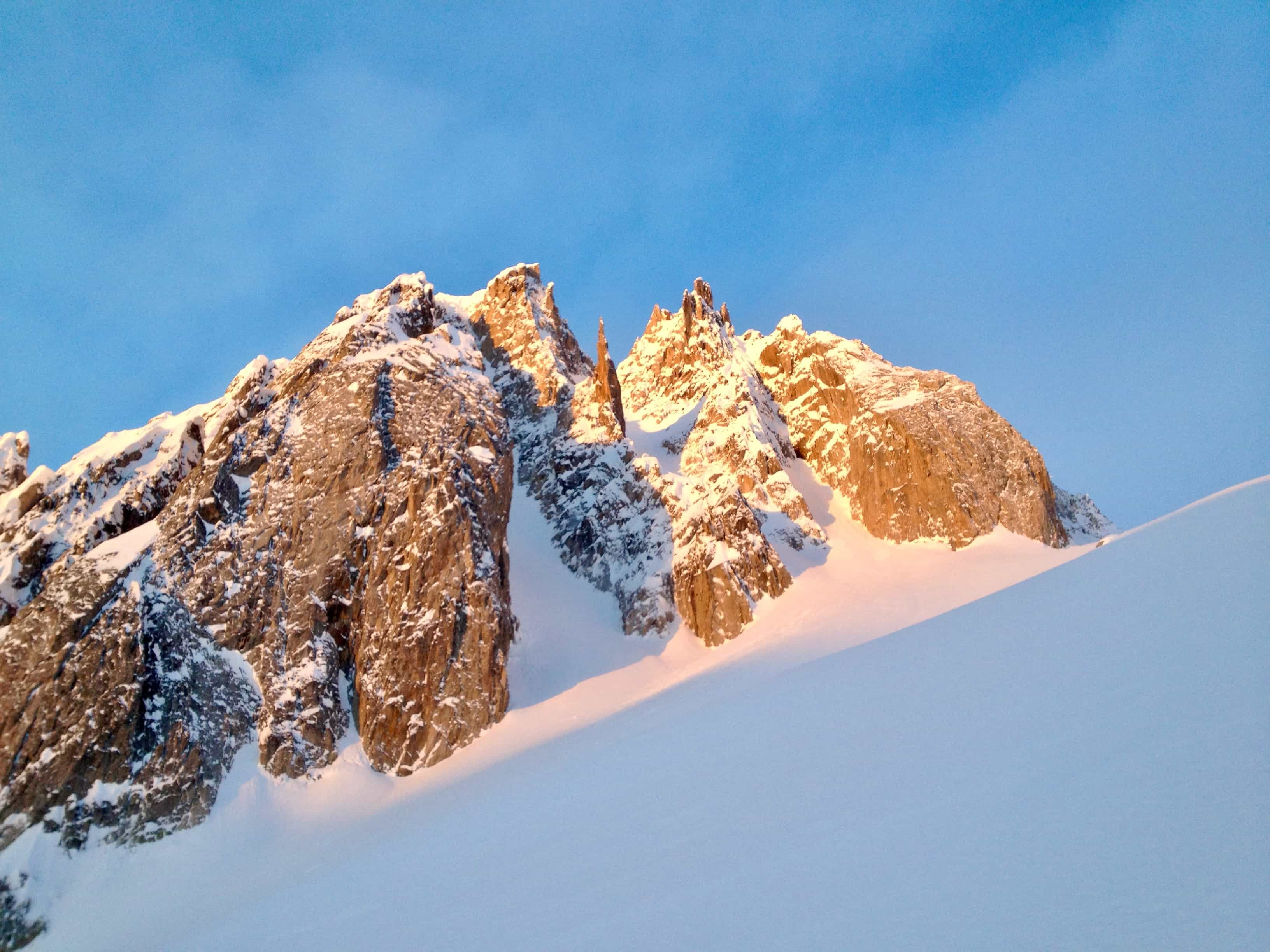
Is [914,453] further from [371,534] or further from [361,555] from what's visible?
[361,555]

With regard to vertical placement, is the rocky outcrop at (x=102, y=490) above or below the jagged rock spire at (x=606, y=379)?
below

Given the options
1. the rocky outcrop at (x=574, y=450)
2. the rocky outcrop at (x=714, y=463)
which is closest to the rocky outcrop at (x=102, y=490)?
the rocky outcrop at (x=574, y=450)

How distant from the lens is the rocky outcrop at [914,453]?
198 ft

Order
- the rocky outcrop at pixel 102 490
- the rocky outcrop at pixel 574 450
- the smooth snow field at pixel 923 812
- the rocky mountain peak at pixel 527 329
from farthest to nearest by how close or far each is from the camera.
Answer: the rocky mountain peak at pixel 527 329, the rocky outcrop at pixel 574 450, the rocky outcrop at pixel 102 490, the smooth snow field at pixel 923 812

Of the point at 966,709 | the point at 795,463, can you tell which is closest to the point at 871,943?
the point at 966,709

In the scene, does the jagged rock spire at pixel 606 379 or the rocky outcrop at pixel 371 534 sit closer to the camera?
the rocky outcrop at pixel 371 534

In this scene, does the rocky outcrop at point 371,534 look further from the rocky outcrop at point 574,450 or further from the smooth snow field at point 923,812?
the smooth snow field at point 923,812

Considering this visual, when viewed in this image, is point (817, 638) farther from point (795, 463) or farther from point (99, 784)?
point (99, 784)

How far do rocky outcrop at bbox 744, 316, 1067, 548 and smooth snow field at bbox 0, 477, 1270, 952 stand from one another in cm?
3951

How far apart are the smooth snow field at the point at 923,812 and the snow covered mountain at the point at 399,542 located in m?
9.68

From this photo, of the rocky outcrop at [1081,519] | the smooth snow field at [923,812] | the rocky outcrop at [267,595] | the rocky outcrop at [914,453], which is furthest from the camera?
the rocky outcrop at [1081,519]

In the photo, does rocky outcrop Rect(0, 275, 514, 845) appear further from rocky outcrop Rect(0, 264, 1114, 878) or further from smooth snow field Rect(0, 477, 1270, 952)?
smooth snow field Rect(0, 477, 1270, 952)

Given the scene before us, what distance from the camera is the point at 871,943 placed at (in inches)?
278

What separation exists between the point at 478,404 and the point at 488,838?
37318 mm
